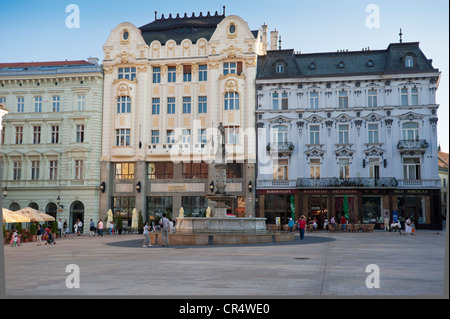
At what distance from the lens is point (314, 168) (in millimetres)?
47875

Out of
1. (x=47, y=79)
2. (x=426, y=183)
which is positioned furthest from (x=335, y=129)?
(x=47, y=79)

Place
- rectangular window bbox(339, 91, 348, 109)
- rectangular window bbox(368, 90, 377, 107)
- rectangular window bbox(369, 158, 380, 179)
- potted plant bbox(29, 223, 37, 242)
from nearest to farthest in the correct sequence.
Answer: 1. potted plant bbox(29, 223, 37, 242)
2. rectangular window bbox(369, 158, 380, 179)
3. rectangular window bbox(368, 90, 377, 107)
4. rectangular window bbox(339, 91, 348, 109)

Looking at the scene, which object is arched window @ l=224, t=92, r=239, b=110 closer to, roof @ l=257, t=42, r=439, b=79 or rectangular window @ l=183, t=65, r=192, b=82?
roof @ l=257, t=42, r=439, b=79

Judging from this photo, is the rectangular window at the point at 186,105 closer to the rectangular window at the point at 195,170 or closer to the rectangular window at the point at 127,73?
the rectangular window at the point at 195,170

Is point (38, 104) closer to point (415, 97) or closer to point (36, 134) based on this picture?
point (36, 134)

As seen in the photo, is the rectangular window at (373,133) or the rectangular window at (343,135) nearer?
the rectangular window at (373,133)

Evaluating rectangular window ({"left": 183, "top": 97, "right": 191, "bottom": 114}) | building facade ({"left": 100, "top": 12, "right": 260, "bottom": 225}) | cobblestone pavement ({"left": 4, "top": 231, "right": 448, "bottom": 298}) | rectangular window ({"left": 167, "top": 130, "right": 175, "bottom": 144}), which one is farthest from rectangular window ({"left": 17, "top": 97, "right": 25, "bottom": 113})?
cobblestone pavement ({"left": 4, "top": 231, "right": 448, "bottom": 298})

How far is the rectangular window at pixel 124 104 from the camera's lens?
50375mm

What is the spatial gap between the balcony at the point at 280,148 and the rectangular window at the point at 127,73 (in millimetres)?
16728

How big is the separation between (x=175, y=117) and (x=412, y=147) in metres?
24.3

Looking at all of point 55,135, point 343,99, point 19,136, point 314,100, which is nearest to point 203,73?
point 314,100

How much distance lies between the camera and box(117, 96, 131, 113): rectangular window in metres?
50.4

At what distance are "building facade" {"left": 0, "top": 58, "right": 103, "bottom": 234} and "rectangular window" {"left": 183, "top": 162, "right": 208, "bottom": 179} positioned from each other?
952 centimetres

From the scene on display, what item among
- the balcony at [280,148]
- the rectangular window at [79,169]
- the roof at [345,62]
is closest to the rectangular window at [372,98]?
the roof at [345,62]
